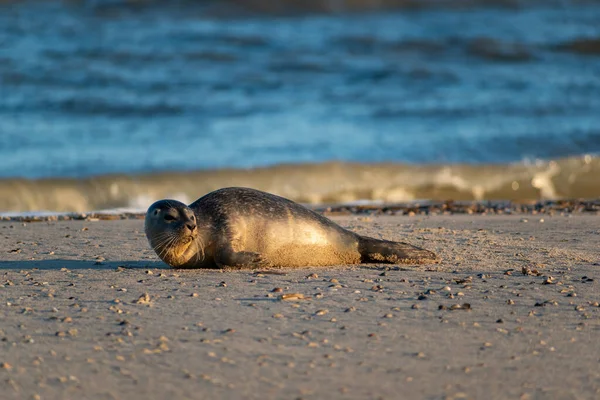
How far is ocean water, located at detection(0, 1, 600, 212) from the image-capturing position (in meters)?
11.3

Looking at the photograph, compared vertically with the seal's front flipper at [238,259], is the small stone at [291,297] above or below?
below

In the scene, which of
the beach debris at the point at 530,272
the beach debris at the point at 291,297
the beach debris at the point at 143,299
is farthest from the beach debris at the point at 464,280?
the beach debris at the point at 143,299

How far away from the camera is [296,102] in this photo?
17.7 metres

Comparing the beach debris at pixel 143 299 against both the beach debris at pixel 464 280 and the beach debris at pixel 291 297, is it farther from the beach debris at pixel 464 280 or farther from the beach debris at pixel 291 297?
the beach debris at pixel 464 280

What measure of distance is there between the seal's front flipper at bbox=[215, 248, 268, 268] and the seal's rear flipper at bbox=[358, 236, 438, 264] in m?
0.67

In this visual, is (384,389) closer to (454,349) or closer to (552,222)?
(454,349)

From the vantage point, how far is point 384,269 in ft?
18.7

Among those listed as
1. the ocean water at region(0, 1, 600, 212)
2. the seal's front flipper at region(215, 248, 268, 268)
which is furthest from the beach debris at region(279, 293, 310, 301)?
the ocean water at region(0, 1, 600, 212)

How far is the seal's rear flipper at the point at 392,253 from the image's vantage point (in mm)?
5892

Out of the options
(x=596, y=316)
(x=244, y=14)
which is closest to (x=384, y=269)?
(x=596, y=316)

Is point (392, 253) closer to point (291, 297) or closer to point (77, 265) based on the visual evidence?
point (291, 297)

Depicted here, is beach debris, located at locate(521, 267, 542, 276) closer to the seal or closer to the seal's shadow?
the seal

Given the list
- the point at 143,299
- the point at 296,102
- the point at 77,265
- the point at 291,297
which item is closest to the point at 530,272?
the point at 291,297

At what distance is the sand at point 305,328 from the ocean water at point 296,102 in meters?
4.87
